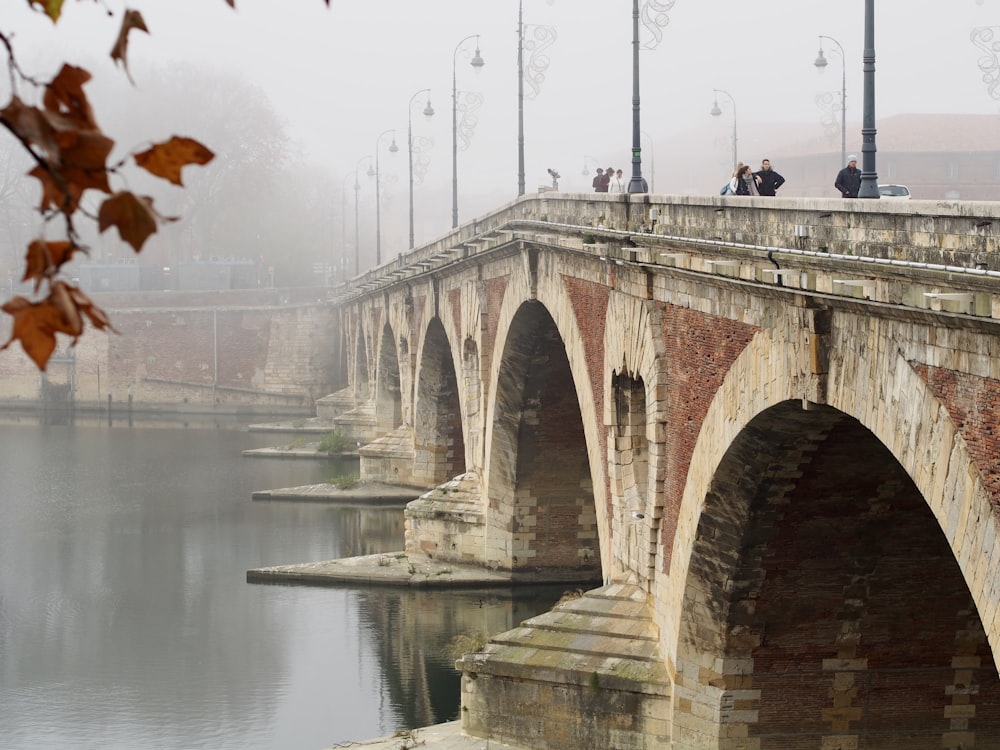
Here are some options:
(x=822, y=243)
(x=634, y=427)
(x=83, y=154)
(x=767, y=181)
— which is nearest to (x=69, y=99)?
(x=83, y=154)

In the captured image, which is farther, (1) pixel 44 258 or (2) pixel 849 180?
(2) pixel 849 180

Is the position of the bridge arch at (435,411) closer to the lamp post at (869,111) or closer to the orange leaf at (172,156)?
the lamp post at (869,111)

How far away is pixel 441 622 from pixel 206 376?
41.2m

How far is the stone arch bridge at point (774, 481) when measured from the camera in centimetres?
865

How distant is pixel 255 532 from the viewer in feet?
108

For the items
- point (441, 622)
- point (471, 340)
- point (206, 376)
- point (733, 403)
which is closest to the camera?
point (733, 403)

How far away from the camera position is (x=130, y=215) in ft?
7.66

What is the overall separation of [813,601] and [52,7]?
12.5m

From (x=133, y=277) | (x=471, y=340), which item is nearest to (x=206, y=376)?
(x=133, y=277)

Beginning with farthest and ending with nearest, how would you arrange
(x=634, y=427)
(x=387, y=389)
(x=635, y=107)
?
(x=387, y=389) < (x=635, y=107) < (x=634, y=427)

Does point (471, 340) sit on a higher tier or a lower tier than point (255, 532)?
higher

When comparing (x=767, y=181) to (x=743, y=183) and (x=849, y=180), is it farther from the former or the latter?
(x=849, y=180)

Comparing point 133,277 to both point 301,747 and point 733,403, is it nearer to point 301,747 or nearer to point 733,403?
point 301,747

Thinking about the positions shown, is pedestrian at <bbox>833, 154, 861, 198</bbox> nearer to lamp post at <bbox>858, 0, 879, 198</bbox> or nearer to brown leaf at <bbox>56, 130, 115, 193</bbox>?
lamp post at <bbox>858, 0, 879, 198</bbox>
